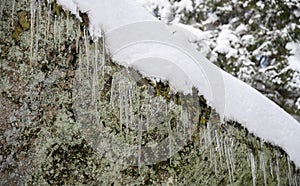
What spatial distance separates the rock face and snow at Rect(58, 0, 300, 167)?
6cm

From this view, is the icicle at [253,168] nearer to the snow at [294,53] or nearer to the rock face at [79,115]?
the rock face at [79,115]

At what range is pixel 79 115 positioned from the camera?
4.56 ft

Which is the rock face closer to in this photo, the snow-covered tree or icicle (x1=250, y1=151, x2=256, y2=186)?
icicle (x1=250, y1=151, x2=256, y2=186)

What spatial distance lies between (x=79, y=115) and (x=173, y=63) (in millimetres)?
494

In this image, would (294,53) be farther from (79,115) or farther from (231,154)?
(79,115)

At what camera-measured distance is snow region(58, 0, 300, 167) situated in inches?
55.1

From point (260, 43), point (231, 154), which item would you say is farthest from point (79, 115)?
point (260, 43)

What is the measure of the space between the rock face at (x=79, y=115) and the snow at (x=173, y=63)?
6cm

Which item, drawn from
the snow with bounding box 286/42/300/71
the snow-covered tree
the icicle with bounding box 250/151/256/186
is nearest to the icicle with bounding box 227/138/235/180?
the icicle with bounding box 250/151/256/186

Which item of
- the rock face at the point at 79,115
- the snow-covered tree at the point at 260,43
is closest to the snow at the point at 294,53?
the snow-covered tree at the point at 260,43

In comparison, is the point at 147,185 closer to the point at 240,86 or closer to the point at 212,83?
the point at 212,83

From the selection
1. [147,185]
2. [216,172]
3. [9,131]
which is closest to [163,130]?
[147,185]

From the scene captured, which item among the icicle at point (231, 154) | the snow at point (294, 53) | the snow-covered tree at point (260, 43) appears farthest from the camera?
the snow-covered tree at point (260, 43)

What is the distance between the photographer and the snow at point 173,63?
4.60 ft
